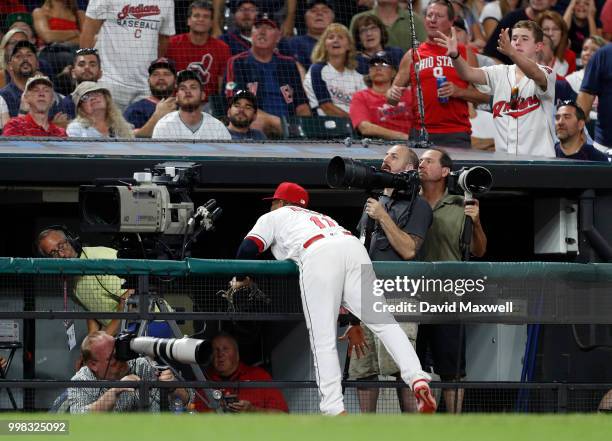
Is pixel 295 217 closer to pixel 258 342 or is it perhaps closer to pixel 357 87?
pixel 258 342

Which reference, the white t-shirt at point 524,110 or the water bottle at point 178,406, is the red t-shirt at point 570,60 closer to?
the white t-shirt at point 524,110

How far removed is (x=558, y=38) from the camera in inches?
525

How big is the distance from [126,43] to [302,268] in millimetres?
4862

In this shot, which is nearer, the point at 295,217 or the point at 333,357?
the point at 333,357

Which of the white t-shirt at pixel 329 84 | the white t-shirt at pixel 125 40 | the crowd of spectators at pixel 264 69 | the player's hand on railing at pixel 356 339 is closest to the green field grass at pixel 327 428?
the player's hand on railing at pixel 356 339

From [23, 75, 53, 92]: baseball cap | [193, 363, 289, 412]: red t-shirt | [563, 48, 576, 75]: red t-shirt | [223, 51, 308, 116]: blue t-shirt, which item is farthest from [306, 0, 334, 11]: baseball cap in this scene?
[193, 363, 289, 412]: red t-shirt

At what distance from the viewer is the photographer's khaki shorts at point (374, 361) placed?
7848 millimetres

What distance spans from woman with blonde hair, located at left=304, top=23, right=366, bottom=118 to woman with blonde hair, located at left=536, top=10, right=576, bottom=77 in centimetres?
204

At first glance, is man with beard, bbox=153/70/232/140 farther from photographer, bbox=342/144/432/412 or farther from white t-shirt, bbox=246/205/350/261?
white t-shirt, bbox=246/205/350/261

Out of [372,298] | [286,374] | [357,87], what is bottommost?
[286,374]

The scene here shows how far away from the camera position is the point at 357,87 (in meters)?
12.3

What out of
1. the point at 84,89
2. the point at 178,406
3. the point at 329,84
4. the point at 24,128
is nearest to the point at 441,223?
the point at 178,406

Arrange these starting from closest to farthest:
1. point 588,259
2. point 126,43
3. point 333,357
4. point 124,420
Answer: point 124,420, point 333,357, point 588,259, point 126,43

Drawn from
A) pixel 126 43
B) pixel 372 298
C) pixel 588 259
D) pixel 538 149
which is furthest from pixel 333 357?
pixel 126 43
